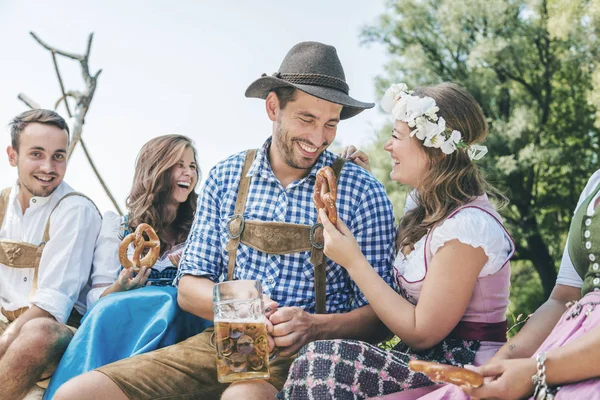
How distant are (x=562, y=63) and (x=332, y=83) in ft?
55.7

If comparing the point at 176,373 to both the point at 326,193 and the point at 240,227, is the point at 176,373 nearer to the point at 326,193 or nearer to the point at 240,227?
the point at 240,227

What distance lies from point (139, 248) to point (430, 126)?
1720 mm

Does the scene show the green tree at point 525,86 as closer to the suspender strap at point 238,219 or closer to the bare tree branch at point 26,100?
the bare tree branch at point 26,100

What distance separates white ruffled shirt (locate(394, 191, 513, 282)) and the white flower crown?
0.92ft

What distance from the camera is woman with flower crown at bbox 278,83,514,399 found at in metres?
2.30

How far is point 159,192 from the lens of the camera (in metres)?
4.20

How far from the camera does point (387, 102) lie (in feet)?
9.98

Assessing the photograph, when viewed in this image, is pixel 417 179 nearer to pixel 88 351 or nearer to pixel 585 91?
pixel 88 351

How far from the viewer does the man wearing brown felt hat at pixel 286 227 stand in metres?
2.93

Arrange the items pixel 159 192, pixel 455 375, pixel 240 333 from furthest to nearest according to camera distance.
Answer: pixel 159 192 < pixel 240 333 < pixel 455 375

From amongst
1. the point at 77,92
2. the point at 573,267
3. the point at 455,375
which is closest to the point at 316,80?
the point at 573,267

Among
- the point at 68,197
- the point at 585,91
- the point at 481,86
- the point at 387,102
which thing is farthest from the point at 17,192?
the point at 585,91

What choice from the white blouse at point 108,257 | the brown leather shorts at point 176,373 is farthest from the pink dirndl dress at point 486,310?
the white blouse at point 108,257

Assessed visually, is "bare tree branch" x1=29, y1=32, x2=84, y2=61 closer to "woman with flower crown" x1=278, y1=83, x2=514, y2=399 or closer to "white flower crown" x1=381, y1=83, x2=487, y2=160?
"woman with flower crown" x1=278, y1=83, x2=514, y2=399
